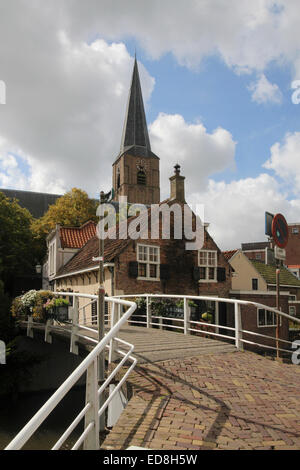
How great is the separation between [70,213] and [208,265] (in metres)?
20.9

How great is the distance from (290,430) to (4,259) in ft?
115

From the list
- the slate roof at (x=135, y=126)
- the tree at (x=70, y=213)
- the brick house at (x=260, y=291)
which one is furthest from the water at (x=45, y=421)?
the slate roof at (x=135, y=126)

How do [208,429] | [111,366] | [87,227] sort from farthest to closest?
[87,227]
[111,366]
[208,429]

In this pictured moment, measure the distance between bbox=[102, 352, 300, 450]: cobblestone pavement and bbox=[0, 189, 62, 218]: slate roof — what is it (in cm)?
6272

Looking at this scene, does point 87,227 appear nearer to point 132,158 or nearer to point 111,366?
point 111,366

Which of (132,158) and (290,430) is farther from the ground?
(132,158)

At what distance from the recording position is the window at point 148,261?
19.6 m

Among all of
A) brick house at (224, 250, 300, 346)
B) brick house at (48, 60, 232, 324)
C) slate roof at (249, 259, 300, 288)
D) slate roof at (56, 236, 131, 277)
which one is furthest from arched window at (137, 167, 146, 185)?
slate roof at (56, 236, 131, 277)

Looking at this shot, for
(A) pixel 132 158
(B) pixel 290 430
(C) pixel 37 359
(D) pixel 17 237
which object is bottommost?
(C) pixel 37 359

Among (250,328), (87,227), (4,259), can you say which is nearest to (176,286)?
(250,328)

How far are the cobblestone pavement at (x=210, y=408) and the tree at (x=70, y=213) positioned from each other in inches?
1312

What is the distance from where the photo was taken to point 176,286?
20750mm

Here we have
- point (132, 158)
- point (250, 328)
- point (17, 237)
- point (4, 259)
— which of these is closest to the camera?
point (250, 328)

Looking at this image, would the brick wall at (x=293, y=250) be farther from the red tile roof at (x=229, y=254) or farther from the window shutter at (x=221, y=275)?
the window shutter at (x=221, y=275)
